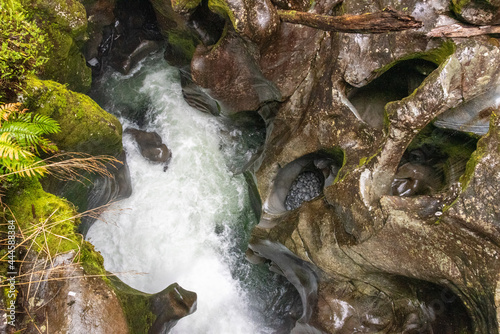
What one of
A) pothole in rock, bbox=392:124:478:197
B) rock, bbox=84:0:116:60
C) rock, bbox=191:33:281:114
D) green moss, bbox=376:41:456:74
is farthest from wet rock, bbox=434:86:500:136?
rock, bbox=84:0:116:60

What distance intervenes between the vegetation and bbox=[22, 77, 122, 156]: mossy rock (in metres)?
0.20

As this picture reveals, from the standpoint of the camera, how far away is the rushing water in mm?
8367

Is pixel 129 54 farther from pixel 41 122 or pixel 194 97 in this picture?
pixel 41 122

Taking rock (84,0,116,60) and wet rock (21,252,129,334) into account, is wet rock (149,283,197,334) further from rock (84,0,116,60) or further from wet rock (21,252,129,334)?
rock (84,0,116,60)

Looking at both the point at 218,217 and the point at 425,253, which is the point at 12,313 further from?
the point at 425,253

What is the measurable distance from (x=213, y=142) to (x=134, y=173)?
7.06 feet

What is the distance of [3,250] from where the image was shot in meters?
4.65

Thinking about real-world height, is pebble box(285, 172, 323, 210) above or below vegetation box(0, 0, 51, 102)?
below

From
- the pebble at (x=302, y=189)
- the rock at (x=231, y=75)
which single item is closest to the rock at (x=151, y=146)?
the rock at (x=231, y=75)

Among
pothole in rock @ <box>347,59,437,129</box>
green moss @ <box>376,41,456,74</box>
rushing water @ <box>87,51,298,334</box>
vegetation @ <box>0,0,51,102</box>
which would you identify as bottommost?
rushing water @ <box>87,51,298,334</box>

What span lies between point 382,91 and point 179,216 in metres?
5.46

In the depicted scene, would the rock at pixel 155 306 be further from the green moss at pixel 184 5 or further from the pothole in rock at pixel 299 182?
the green moss at pixel 184 5

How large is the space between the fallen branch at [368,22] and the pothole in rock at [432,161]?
243cm

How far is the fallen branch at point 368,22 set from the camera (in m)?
4.02
